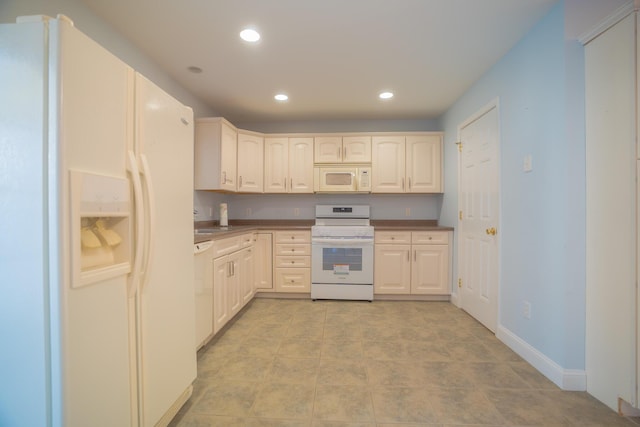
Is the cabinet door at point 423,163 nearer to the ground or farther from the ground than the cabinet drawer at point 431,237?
farther from the ground

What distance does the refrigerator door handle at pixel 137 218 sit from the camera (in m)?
1.11

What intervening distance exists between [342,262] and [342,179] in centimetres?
111

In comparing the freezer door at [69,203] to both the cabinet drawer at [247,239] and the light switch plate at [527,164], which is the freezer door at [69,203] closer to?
the cabinet drawer at [247,239]

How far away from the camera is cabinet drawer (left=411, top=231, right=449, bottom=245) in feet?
11.3

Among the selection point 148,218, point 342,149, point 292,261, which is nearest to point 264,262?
point 292,261

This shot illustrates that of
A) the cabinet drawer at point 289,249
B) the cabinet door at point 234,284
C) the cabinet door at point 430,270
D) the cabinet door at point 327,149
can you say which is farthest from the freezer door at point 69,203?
the cabinet door at point 430,270

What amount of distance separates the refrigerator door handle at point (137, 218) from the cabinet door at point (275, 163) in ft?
8.92

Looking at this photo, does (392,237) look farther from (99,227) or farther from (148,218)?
(99,227)

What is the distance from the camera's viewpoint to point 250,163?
12.0 ft

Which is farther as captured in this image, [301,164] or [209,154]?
[301,164]

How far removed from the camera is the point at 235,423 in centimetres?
144

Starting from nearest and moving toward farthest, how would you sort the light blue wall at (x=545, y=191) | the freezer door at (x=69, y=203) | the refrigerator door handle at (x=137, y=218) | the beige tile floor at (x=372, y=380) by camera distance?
the freezer door at (x=69, y=203)
the refrigerator door handle at (x=137, y=218)
the beige tile floor at (x=372, y=380)
the light blue wall at (x=545, y=191)

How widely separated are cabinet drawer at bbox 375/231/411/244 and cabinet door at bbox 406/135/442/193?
0.67 m

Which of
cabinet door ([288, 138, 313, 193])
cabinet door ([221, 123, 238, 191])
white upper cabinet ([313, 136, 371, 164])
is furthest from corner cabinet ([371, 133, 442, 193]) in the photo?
cabinet door ([221, 123, 238, 191])
